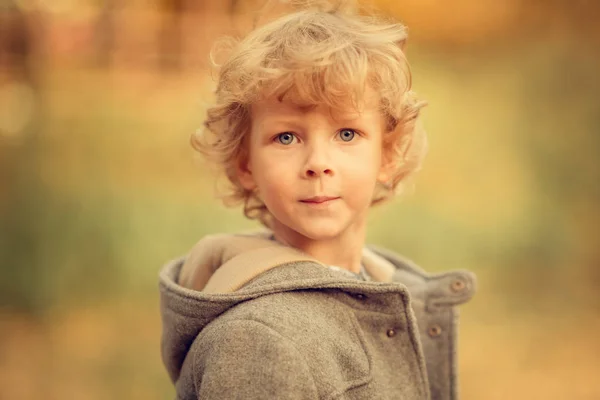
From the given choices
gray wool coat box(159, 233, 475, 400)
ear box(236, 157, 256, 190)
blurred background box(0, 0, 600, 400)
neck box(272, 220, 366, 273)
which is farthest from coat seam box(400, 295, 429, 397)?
blurred background box(0, 0, 600, 400)

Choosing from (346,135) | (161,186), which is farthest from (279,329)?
(161,186)

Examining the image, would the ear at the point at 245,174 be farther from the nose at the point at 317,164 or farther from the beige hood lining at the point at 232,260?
the nose at the point at 317,164

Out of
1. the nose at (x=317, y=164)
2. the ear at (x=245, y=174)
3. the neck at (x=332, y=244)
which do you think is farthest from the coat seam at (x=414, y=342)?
the ear at (x=245, y=174)

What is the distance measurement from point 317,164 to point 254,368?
0.40 m

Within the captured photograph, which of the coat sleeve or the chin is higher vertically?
the chin

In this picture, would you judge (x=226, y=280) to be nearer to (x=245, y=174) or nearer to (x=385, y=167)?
(x=245, y=174)

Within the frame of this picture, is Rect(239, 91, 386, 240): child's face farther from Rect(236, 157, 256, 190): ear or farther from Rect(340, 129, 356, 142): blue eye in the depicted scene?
Rect(236, 157, 256, 190): ear

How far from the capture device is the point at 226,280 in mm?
1534

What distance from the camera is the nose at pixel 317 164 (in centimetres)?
151

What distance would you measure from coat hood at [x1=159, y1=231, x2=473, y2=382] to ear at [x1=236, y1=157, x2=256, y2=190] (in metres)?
0.11

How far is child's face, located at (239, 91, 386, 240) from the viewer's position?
1536 millimetres

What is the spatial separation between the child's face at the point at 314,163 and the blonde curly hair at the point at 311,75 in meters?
0.04

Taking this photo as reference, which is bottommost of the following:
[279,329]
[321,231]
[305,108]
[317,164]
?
[279,329]

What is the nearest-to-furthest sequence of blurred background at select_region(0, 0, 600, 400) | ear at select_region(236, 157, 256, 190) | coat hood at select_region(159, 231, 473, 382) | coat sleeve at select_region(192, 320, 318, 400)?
coat sleeve at select_region(192, 320, 318, 400), coat hood at select_region(159, 231, 473, 382), ear at select_region(236, 157, 256, 190), blurred background at select_region(0, 0, 600, 400)
